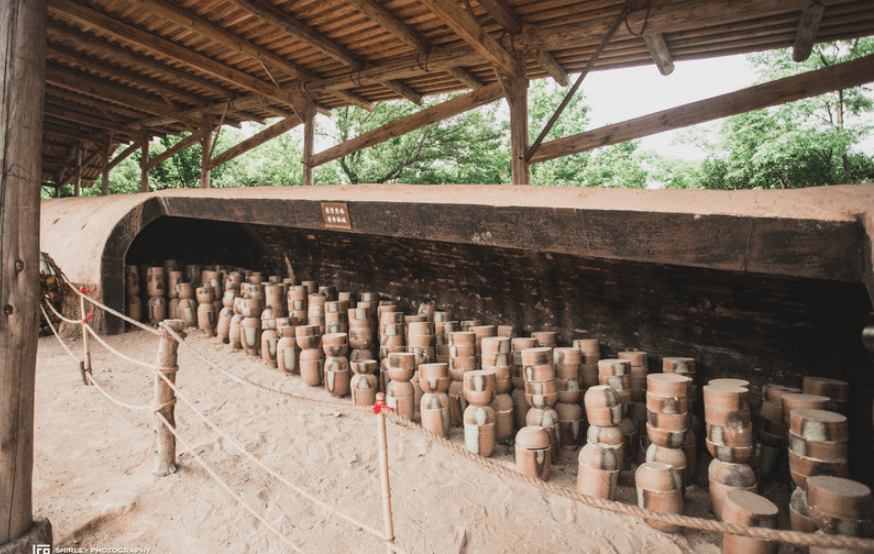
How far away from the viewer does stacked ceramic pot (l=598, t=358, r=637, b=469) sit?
2.88 m

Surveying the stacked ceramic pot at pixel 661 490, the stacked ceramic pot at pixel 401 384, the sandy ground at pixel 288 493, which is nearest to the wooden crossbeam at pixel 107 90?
the sandy ground at pixel 288 493

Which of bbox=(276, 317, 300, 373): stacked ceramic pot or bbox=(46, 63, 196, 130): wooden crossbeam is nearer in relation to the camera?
bbox=(276, 317, 300, 373): stacked ceramic pot

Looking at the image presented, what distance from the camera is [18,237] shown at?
2031mm

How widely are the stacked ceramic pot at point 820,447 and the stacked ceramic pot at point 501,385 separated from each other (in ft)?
5.01

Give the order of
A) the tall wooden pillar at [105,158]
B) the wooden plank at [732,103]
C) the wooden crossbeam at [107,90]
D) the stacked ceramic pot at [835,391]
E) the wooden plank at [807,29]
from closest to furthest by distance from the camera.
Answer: the stacked ceramic pot at [835,391]
the wooden plank at [807,29]
the wooden plank at [732,103]
the wooden crossbeam at [107,90]
the tall wooden pillar at [105,158]

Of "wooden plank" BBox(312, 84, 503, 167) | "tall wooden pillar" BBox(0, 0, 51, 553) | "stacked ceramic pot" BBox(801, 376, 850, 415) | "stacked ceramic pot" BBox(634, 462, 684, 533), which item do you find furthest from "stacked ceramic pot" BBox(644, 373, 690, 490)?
"wooden plank" BBox(312, 84, 503, 167)

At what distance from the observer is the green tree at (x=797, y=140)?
13.9 meters

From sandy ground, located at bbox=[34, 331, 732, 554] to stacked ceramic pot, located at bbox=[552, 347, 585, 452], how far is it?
0.14 meters

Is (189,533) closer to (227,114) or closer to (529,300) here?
(529,300)

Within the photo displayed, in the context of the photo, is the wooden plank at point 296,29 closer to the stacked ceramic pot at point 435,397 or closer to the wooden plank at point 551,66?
the wooden plank at point 551,66

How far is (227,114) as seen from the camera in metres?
9.05

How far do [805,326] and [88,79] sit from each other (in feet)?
33.5

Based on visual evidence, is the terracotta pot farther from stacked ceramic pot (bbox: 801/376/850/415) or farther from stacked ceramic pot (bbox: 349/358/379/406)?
stacked ceramic pot (bbox: 801/376/850/415)

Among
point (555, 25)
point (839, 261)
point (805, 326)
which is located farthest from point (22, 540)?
point (555, 25)
